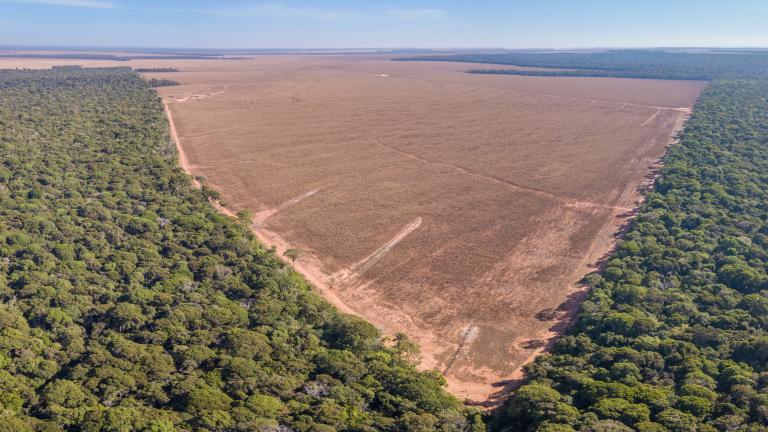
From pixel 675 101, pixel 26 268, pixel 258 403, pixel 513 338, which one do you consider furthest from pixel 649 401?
pixel 675 101

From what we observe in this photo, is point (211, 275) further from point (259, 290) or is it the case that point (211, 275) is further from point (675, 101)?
point (675, 101)

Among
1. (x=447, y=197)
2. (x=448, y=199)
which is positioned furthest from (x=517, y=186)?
(x=448, y=199)

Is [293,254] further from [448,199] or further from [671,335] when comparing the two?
[671,335]

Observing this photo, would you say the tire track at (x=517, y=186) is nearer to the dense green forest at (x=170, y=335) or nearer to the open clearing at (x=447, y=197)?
the open clearing at (x=447, y=197)

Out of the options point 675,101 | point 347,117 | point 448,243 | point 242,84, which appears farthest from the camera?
point 242,84

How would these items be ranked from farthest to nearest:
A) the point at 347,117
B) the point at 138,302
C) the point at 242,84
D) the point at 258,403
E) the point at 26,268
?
the point at 242,84, the point at 347,117, the point at 26,268, the point at 138,302, the point at 258,403

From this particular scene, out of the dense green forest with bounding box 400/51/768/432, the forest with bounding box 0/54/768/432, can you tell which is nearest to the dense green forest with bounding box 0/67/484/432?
the forest with bounding box 0/54/768/432
